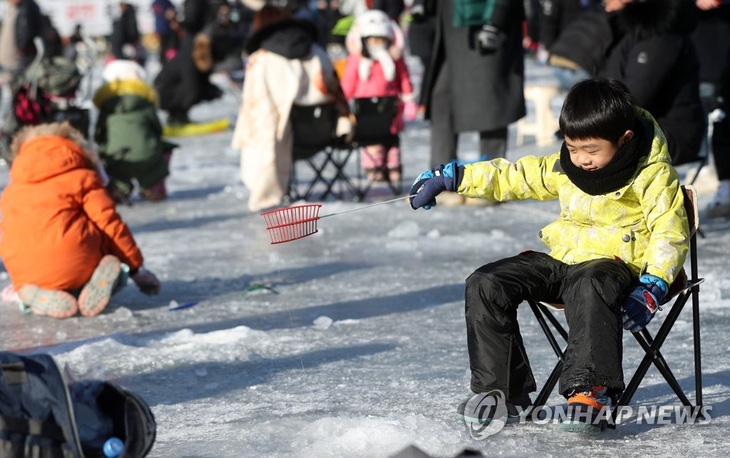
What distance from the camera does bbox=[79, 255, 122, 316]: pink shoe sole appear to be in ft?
18.7

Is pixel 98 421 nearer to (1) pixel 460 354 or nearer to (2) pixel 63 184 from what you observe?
(1) pixel 460 354

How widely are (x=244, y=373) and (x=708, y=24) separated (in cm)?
511

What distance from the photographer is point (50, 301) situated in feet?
18.6

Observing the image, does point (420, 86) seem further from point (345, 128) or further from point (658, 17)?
point (658, 17)

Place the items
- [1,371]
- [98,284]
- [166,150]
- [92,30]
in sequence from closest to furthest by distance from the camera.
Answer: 1. [1,371]
2. [98,284]
3. [166,150]
4. [92,30]

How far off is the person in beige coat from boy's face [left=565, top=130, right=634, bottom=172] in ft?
17.7

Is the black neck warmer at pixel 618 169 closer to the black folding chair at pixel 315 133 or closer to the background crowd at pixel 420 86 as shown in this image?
the background crowd at pixel 420 86

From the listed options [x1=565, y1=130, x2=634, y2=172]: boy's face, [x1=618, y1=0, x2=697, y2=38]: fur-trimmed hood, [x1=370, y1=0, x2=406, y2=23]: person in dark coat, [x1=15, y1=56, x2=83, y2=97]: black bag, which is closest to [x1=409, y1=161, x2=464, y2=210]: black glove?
[x1=565, y1=130, x2=634, y2=172]: boy's face

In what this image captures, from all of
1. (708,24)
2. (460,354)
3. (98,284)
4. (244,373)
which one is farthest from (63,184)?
(708,24)

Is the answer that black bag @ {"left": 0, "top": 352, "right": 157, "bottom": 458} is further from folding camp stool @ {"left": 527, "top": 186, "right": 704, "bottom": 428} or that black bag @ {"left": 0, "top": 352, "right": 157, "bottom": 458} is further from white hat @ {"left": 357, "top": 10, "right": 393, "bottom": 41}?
white hat @ {"left": 357, "top": 10, "right": 393, "bottom": 41}

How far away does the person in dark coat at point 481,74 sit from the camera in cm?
847

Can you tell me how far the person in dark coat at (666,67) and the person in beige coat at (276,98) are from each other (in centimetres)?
280

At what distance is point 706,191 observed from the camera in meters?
8.80

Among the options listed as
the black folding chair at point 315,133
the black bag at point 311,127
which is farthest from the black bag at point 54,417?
the black bag at point 311,127
